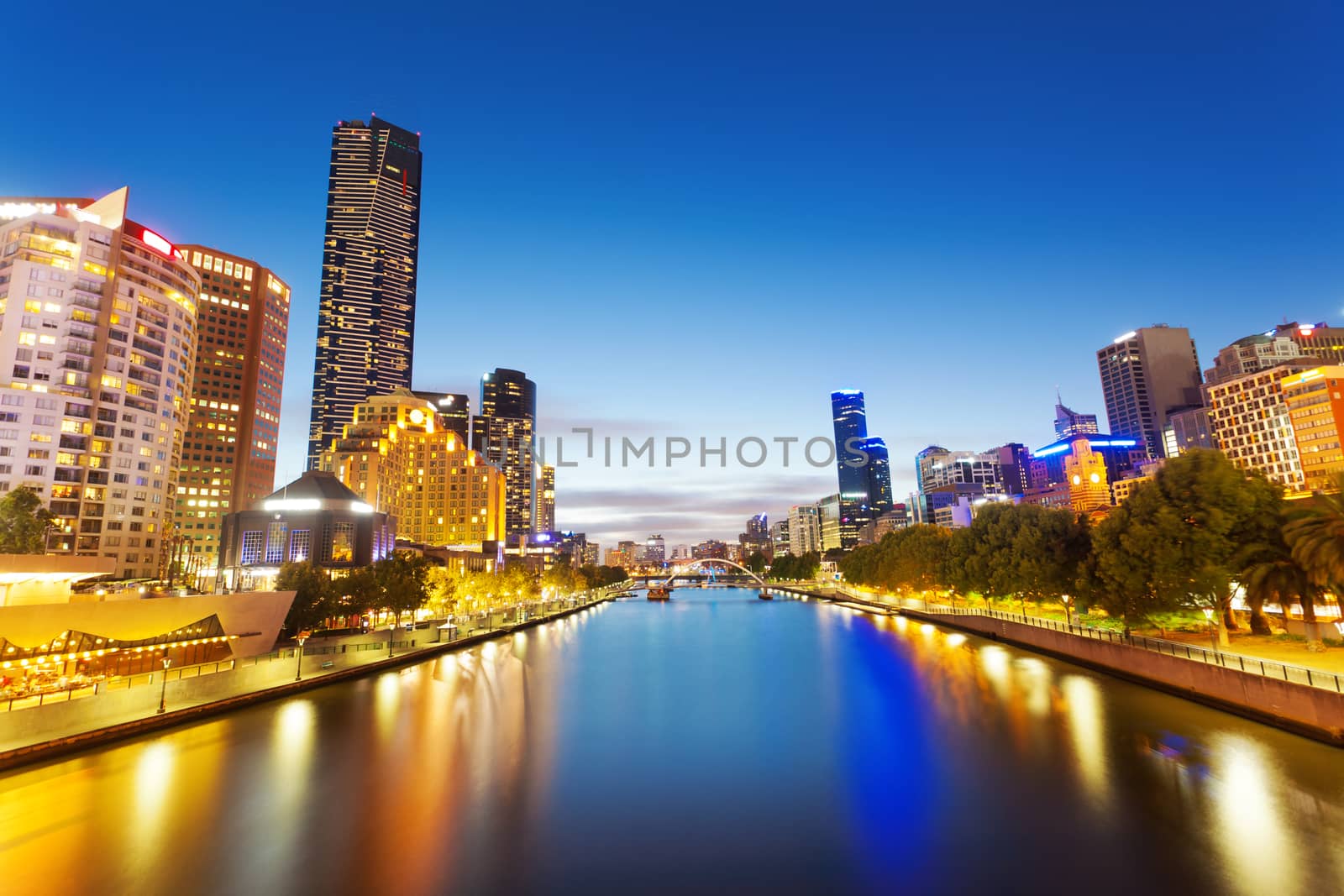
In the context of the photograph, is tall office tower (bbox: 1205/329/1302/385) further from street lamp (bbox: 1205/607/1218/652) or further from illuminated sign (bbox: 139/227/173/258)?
illuminated sign (bbox: 139/227/173/258)

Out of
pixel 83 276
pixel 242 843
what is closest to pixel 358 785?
pixel 242 843

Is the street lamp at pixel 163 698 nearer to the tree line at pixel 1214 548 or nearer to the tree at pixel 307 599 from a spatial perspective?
the tree at pixel 307 599

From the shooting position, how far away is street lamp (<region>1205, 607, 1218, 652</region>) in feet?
108

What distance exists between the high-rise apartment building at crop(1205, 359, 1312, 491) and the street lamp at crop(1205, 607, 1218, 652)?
315 ft

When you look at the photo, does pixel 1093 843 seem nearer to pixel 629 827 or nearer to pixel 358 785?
pixel 629 827

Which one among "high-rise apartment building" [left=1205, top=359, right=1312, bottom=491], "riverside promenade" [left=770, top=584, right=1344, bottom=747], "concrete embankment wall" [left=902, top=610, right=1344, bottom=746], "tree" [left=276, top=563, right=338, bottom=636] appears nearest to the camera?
"concrete embankment wall" [left=902, top=610, right=1344, bottom=746]

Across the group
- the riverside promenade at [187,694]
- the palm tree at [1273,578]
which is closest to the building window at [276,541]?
the riverside promenade at [187,694]

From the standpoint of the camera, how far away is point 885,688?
135 feet

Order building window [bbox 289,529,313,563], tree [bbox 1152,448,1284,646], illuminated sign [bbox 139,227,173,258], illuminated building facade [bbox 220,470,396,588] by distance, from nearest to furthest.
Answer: tree [bbox 1152,448,1284,646] < illuminated building facade [bbox 220,470,396,588] < building window [bbox 289,529,313,563] < illuminated sign [bbox 139,227,173,258]

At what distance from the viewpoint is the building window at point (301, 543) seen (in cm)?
8450

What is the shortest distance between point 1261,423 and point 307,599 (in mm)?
158286

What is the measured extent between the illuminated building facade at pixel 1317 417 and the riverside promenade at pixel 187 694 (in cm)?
13196

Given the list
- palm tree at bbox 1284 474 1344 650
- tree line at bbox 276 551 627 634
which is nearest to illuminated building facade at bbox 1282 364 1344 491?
palm tree at bbox 1284 474 1344 650

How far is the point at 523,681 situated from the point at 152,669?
2140cm
